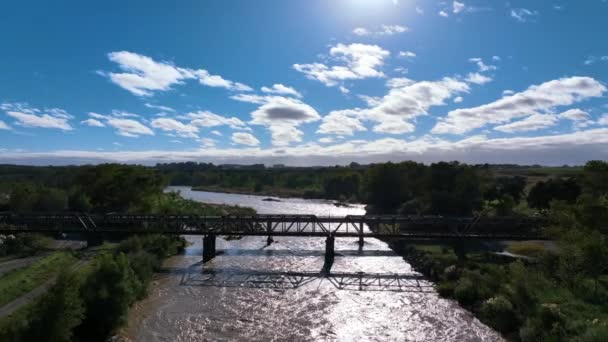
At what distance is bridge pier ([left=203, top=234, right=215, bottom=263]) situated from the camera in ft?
169

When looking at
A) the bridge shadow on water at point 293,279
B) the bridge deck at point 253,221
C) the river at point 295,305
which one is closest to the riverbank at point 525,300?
the river at point 295,305

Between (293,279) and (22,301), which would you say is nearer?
(22,301)

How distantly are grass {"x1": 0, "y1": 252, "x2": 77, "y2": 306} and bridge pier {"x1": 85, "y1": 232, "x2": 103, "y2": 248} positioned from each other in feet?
Answer: 31.2

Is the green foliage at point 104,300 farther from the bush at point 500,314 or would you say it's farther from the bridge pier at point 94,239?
the bridge pier at point 94,239

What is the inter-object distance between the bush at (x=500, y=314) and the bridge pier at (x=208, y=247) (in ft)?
108

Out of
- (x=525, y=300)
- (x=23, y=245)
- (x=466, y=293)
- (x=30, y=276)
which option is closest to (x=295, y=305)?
(x=466, y=293)

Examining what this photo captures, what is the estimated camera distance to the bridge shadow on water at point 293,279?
39.9 meters

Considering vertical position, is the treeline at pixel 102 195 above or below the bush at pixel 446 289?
above

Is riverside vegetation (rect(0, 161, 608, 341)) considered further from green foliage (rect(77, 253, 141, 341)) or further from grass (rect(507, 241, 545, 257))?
green foliage (rect(77, 253, 141, 341))

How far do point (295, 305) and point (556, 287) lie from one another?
756 inches

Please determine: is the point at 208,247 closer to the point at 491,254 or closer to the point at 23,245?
the point at 23,245

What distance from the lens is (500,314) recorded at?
1141 inches

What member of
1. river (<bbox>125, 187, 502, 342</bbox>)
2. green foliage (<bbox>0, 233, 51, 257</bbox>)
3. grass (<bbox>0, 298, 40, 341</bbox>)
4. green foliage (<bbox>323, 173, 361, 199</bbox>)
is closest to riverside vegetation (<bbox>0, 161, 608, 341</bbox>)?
grass (<bbox>0, 298, 40, 341</bbox>)

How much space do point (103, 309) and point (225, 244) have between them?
38.9 meters
